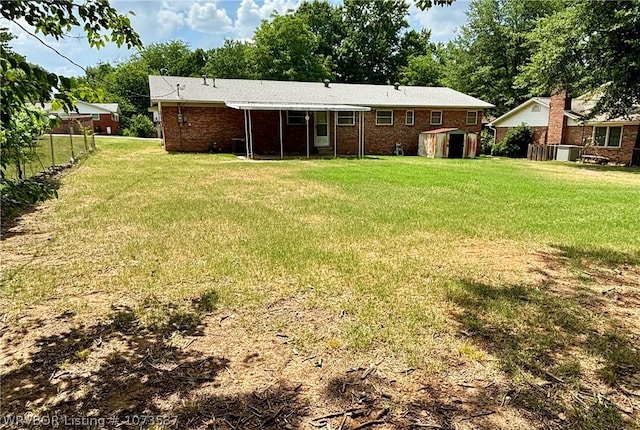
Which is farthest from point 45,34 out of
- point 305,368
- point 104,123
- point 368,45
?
point 368,45

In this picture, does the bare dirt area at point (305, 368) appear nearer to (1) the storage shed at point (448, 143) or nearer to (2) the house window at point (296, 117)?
(2) the house window at point (296, 117)

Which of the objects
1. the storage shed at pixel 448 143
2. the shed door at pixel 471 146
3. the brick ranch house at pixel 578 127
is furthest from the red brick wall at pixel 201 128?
the brick ranch house at pixel 578 127

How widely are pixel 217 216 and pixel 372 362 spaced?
4.94 m

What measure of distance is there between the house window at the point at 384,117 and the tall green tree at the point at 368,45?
2554cm

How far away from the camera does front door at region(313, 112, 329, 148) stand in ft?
73.1

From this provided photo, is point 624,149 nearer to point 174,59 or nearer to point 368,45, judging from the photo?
point 368,45

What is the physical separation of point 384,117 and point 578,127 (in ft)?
37.9

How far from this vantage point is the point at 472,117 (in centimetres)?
2483

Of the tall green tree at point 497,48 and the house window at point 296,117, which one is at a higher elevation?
the tall green tree at point 497,48

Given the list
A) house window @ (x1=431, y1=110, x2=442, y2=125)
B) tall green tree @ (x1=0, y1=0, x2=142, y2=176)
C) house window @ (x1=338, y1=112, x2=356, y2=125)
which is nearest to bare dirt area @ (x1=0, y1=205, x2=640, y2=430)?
tall green tree @ (x1=0, y1=0, x2=142, y2=176)

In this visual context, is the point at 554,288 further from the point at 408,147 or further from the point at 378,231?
the point at 408,147

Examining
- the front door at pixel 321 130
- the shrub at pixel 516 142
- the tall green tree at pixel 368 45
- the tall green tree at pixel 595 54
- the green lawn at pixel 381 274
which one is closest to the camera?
the green lawn at pixel 381 274

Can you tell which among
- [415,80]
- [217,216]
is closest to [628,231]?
[217,216]

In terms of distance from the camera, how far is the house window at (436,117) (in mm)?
24084
